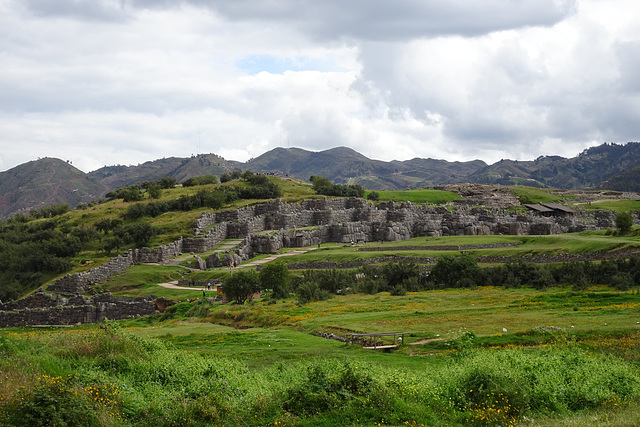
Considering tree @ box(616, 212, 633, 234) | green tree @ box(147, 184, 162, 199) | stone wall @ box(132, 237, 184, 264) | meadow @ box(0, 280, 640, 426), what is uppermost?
green tree @ box(147, 184, 162, 199)

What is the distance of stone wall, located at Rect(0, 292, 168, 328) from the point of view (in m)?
50.3

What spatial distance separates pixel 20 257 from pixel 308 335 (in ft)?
195

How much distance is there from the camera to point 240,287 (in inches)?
2051

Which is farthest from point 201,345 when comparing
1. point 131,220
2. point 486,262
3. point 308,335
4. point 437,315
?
point 131,220

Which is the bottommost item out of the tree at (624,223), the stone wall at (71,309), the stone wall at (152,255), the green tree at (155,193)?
the stone wall at (71,309)

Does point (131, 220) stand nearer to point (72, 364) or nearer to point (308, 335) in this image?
point (308, 335)

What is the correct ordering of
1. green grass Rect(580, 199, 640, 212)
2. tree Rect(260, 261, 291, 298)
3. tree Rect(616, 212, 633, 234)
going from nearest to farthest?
tree Rect(260, 261, 291, 298) → tree Rect(616, 212, 633, 234) → green grass Rect(580, 199, 640, 212)

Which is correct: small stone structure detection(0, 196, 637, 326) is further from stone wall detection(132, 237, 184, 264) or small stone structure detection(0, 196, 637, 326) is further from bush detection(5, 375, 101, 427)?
bush detection(5, 375, 101, 427)

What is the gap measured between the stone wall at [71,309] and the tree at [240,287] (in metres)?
5.96

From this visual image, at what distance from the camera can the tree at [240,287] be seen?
52.1 meters

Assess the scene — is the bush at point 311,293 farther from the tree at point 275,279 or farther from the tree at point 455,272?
the tree at point 455,272

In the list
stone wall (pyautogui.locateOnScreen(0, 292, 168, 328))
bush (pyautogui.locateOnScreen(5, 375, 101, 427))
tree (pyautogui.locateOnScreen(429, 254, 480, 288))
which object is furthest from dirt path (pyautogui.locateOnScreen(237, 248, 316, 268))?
bush (pyautogui.locateOnScreen(5, 375, 101, 427))

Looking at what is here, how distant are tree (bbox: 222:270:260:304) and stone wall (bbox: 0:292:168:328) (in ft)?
19.6

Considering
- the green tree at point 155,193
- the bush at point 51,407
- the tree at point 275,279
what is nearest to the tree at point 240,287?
the tree at point 275,279
